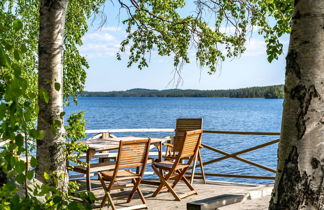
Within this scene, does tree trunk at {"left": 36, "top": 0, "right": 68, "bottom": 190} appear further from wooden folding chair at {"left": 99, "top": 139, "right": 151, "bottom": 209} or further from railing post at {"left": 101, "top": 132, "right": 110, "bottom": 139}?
railing post at {"left": 101, "top": 132, "right": 110, "bottom": 139}

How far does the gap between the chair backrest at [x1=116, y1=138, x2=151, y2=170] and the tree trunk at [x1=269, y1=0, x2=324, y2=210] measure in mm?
2798

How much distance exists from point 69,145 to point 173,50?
4.58 metres

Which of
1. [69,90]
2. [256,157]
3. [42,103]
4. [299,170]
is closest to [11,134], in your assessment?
[299,170]

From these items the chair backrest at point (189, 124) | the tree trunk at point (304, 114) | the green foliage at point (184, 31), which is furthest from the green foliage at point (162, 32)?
the tree trunk at point (304, 114)

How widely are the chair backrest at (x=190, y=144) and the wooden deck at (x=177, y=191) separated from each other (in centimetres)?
60

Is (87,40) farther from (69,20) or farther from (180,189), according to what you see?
(180,189)

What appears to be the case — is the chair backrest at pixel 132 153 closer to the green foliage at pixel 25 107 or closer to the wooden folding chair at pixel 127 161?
the wooden folding chair at pixel 127 161

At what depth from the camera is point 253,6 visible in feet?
24.2

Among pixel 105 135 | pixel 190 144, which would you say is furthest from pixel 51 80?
pixel 105 135

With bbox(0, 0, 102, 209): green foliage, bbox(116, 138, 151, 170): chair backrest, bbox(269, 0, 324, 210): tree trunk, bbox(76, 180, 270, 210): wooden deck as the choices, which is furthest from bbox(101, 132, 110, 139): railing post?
bbox(269, 0, 324, 210): tree trunk

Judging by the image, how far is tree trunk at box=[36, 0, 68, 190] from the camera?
4688mm

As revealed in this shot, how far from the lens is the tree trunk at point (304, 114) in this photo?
9.20ft

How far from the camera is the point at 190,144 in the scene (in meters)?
6.42

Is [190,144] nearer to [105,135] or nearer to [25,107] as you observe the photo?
[105,135]
